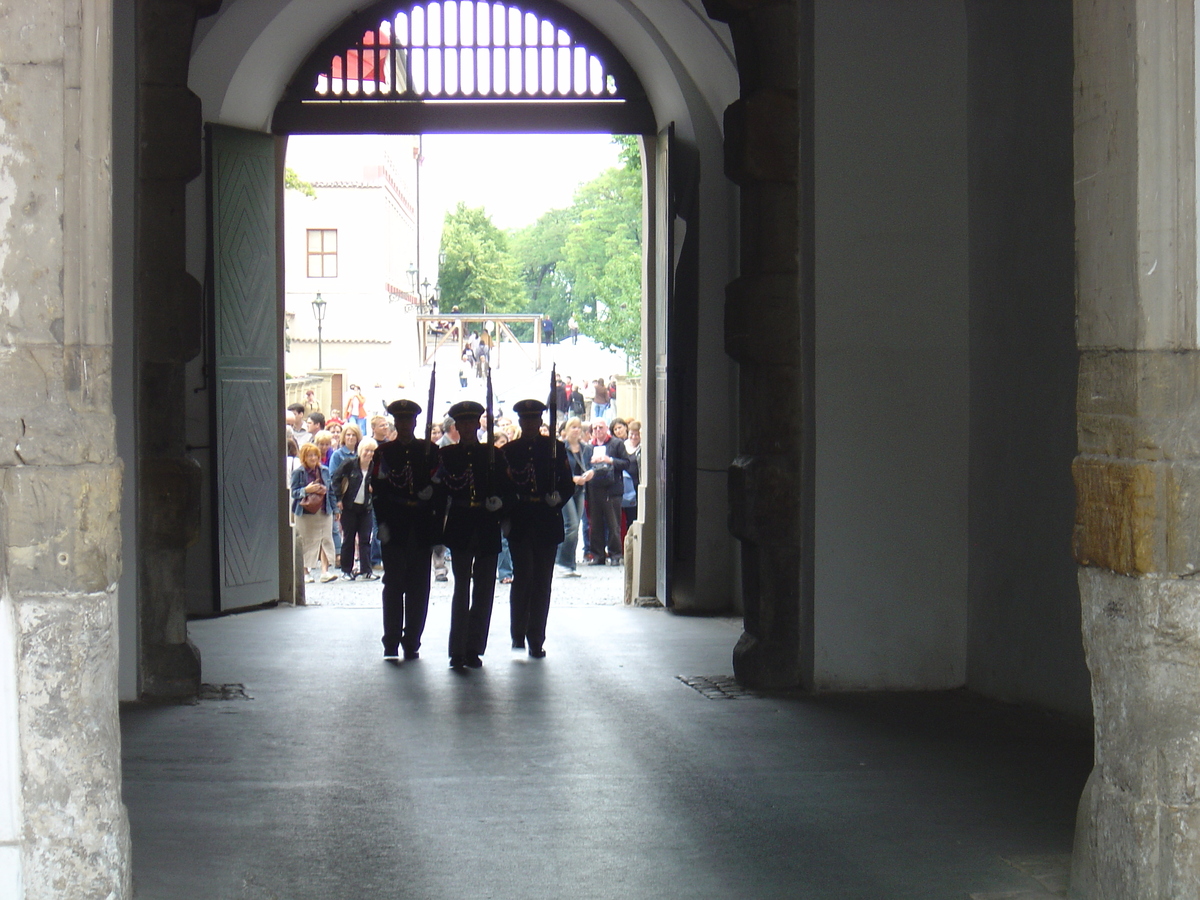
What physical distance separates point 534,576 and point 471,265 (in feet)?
221

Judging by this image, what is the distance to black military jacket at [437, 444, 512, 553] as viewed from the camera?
9281 mm

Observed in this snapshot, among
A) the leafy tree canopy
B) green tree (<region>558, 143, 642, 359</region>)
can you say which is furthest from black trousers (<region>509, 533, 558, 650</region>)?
green tree (<region>558, 143, 642, 359</region>)

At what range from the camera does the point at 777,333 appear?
25.9 feet

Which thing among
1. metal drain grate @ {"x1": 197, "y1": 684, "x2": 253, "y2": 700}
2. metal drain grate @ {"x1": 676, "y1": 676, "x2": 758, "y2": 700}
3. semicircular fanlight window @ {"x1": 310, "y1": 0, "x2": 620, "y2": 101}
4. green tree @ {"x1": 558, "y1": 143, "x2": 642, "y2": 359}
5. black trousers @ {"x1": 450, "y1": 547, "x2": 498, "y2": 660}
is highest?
green tree @ {"x1": 558, "y1": 143, "x2": 642, "y2": 359}

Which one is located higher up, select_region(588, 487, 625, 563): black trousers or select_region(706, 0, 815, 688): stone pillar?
select_region(706, 0, 815, 688): stone pillar

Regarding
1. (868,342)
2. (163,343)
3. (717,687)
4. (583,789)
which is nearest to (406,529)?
(163,343)

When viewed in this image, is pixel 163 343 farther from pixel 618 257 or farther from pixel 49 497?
pixel 618 257

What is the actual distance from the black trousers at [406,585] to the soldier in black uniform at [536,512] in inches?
23.0

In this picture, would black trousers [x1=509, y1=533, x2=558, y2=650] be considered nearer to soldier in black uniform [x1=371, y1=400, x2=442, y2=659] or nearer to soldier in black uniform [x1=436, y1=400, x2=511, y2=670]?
soldier in black uniform [x1=436, y1=400, x2=511, y2=670]

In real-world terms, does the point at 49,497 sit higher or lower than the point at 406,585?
higher

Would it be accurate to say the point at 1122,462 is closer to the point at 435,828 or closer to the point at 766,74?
the point at 435,828

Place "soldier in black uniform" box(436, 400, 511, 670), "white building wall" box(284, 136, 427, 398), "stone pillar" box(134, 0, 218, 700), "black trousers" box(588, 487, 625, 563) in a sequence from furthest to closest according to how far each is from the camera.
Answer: "white building wall" box(284, 136, 427, 398) < "black trousers" box(588, 487, 625, 563) < "soldier in black uniform" box(436, 400, 511, 670) < "stone pillar" box(134, 0, 218, 700)

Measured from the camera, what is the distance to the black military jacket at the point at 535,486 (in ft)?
31.1

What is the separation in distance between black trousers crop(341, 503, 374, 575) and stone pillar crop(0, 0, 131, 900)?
33.5ft
